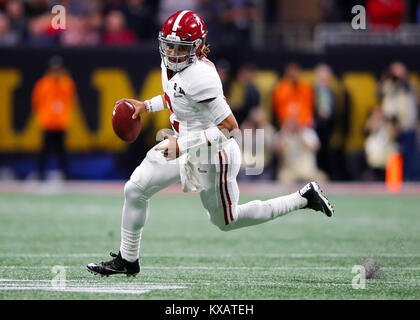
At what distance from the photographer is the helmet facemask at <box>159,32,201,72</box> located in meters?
5.59

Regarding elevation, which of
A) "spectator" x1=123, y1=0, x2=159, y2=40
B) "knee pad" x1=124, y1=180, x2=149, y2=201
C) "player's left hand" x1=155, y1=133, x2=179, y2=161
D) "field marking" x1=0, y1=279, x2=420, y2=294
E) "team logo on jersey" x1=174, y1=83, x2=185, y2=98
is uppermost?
"spectator" x1=123, y1=0, x2=159, y2=40

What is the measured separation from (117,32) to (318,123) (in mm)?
3596

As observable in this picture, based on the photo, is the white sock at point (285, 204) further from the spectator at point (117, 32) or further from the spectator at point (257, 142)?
the spectator at point (117, 32)

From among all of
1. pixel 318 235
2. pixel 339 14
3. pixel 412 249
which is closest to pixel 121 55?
pixel 339 14

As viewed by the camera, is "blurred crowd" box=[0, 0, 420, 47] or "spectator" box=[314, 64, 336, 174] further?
"blurred crowd" box=[0, 0, 420, 47]

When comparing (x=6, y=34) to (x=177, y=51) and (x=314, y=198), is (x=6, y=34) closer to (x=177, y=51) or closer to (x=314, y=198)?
(x=177, y=51)

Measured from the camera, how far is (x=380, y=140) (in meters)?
14.0

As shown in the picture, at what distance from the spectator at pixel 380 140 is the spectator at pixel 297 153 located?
0.84m

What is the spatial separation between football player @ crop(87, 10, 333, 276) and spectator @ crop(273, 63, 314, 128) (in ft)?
27.2

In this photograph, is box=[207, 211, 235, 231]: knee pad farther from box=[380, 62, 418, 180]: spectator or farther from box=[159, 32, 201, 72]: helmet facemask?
box=[380, 62, 418, 180]: spectator

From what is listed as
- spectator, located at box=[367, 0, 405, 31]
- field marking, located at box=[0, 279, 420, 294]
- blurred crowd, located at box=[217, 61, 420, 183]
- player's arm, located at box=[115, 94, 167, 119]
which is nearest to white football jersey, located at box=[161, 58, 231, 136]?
player's arm, located at box=[115, 94, 167, 119]

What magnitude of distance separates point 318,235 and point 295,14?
29.5ft

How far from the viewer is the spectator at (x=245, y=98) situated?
46.1 ft

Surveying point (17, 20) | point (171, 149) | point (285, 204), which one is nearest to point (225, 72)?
point (17, 20)
